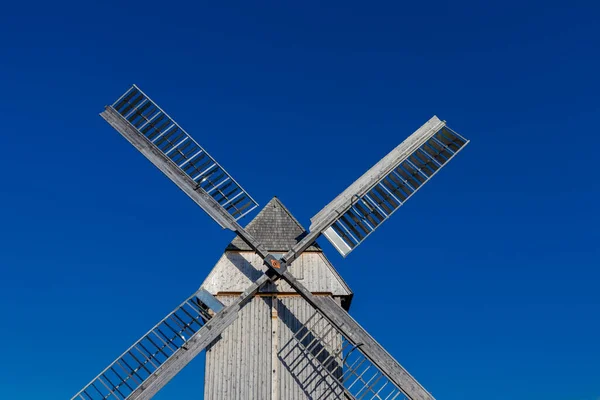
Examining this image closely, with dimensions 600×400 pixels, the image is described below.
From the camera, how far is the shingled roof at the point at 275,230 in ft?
45.0

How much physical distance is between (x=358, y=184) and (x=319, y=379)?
154 inches

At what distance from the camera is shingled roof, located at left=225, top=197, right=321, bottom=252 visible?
45.0 ft

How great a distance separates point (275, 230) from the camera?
14039mm

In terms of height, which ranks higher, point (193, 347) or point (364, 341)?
point (364, 341)

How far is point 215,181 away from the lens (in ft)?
43.8

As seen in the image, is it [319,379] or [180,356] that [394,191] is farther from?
[180,356]

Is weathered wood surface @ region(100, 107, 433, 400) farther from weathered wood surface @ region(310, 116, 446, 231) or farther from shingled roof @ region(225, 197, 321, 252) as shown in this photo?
shingled roof @ region(225, 197, 321, 252)

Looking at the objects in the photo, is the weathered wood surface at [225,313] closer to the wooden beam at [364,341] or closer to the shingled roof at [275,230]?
the wooden beam at [364,341]

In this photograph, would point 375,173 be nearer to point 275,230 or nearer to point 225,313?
point 275,230

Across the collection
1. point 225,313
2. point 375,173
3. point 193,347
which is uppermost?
point 375,173

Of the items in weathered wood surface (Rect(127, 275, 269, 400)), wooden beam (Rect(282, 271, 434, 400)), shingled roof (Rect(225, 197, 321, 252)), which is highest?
shingled roof (Rect(225, 197, 321, 252))

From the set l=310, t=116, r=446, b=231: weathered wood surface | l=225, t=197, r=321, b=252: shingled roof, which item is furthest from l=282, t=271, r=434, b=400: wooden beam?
l=310, t=116, r=446, b=231: weathered wood surface

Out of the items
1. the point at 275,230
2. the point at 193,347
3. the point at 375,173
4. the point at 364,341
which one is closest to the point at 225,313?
the point at 193,347

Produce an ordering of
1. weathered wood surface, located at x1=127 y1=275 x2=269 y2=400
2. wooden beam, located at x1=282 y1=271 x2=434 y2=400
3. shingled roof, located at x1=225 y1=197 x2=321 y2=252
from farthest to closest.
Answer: shingled roof, located at x1=225 y1=197 x2=321 y2=252
wooden beam, located at x1=282 y1=271 x2=434 y2=400
weathered wood surface, located at x1=127 y1=275 x2=269 y2=400
